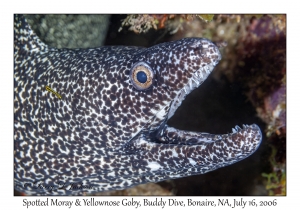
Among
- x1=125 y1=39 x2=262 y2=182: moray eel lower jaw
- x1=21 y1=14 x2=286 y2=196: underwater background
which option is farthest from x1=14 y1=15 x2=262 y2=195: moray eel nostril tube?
x1=21 y1=14 x2=286 y2=196: underwater background

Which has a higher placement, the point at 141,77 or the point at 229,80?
the point at 229,80

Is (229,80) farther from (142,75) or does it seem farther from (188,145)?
(142,75)

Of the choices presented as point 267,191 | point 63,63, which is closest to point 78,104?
point 63,63

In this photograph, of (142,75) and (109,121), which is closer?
(142,75)

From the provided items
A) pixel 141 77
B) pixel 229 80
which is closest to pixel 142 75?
pixel 141 77

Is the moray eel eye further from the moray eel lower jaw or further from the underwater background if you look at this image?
the underwater background

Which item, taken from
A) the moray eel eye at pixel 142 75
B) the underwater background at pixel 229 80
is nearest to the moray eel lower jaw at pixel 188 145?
the moray eel eye at pixel 142 75

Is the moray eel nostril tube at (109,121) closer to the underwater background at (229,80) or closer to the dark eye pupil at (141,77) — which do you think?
the dark eye pupil at (141,77)
